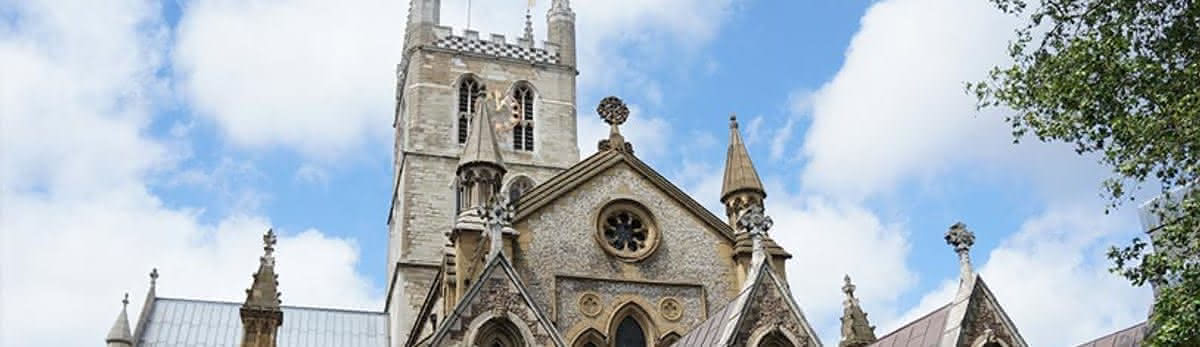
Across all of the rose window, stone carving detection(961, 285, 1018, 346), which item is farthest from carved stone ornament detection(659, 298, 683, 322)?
stone carving detection(961, 285, 1018, 346)

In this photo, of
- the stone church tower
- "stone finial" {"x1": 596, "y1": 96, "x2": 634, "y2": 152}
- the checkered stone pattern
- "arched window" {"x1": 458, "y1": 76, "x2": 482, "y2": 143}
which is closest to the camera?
"stone finial" {"x1": 596, "y1": 96, "x2": 634, "y2": 152}

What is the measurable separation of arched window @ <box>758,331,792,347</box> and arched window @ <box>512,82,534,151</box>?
26.4m

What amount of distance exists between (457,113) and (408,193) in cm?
393

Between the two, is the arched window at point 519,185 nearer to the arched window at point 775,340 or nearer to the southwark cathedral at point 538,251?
the southwark cathedral at point 538,251

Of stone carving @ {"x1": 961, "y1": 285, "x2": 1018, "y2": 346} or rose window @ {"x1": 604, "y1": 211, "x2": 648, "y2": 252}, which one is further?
rose window @ {"x1": 604, "y1": 211, "x2": 648, "y2": 252}

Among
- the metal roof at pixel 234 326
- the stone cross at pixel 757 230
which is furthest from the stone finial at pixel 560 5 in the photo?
the stone cross at pixel 757 230

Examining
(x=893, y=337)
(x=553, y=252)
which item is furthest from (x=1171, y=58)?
(x=553, y=252)

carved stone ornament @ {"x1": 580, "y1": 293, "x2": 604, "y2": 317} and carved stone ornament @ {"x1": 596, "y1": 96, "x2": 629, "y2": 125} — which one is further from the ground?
carved stone ornament @ {"x1": 596, "y1": 96, "x2": 629, "y2": 125}

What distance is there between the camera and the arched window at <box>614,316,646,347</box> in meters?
23.0

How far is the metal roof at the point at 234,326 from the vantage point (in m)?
31.5

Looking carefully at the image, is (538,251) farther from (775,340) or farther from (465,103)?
(465,103)

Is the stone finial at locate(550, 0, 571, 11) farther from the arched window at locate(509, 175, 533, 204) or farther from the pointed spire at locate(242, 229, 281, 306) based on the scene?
the pointed spire at locate(242, 229, 281, 306)

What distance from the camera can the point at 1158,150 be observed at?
12273 mm

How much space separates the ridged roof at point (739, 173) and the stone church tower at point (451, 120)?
13724 mm
